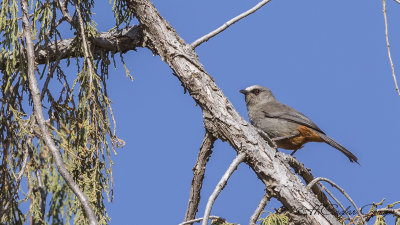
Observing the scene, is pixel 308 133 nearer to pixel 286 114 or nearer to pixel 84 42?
pixel 286 114

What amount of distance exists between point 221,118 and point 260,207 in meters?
0.73

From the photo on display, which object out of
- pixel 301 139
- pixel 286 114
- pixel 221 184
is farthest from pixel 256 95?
pixel 221 184

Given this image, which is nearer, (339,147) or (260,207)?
(260,207)

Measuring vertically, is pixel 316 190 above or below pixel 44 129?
below

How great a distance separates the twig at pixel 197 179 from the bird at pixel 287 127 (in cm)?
243

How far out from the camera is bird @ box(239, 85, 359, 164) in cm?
679

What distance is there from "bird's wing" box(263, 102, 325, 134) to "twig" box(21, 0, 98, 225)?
12.7ft

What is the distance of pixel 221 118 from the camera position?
4.29 metres

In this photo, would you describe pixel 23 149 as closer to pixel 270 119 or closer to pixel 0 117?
pixel 0 117

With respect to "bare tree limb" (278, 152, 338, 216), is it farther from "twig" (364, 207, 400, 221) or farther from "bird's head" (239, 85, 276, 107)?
"bird's head" (239, 85, 276, 107)

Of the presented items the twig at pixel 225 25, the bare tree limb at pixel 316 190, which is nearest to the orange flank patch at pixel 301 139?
the bare tree limb at pixel 316 190

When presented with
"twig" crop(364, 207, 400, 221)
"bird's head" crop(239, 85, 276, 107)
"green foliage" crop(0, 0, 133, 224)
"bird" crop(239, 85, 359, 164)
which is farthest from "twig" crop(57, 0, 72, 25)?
"bird's head" crop(239, 85, 276, 107)

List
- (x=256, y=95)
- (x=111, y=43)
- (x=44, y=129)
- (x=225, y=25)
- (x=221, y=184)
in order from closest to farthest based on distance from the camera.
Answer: (x=44, y=129), (x=221, y=184), (x=225, y=25), (x=111, y=43), (x=256, y=95)

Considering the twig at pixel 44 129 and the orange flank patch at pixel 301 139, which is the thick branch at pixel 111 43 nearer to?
the twig at pixel 44 129
